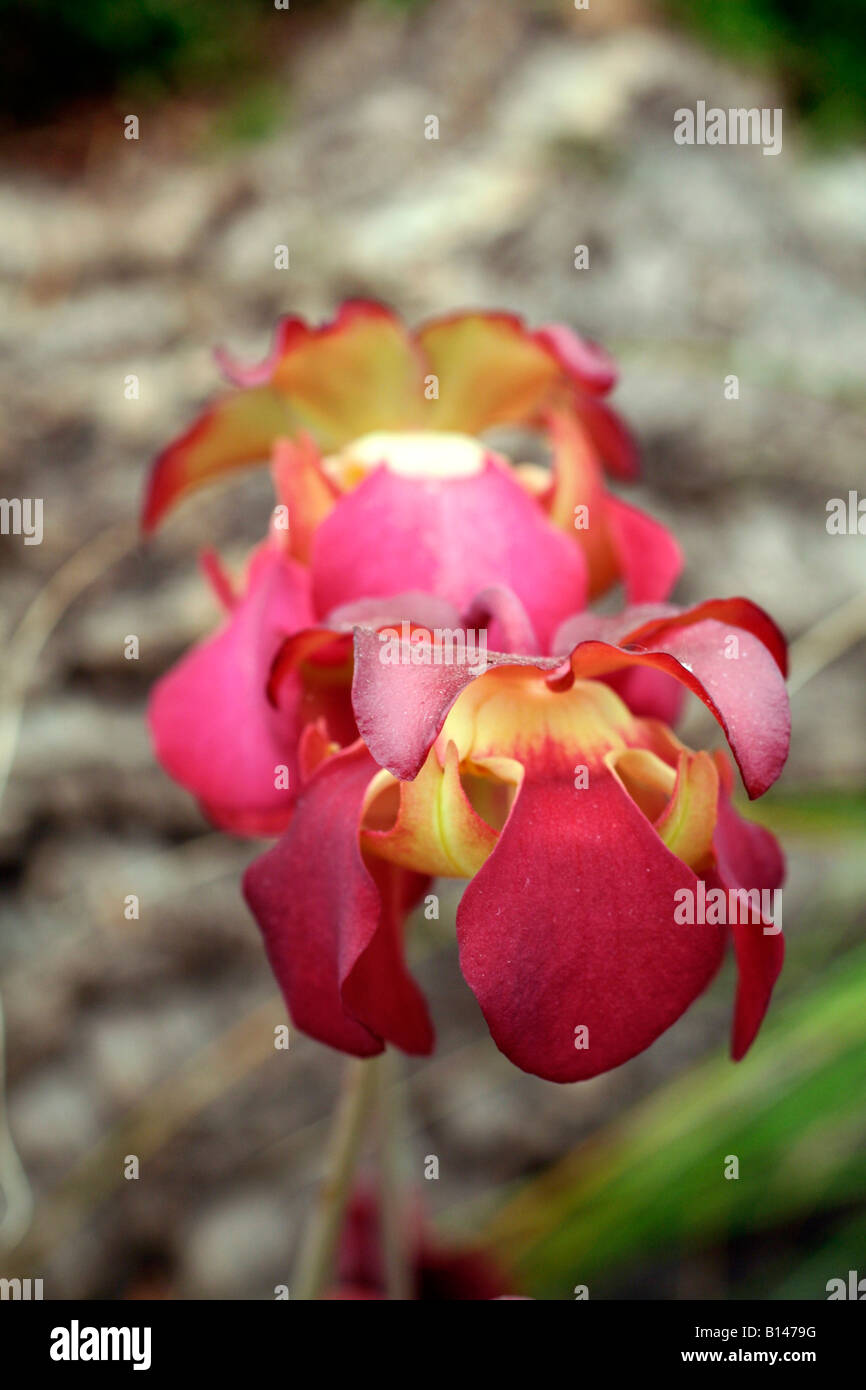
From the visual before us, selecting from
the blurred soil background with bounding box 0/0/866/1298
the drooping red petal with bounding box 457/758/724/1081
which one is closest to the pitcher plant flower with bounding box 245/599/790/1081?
the drooping red petal with bounding box 457/758/724/1081

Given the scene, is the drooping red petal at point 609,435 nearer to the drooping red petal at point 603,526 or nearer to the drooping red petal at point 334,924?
the drooping red petal at point 603,526

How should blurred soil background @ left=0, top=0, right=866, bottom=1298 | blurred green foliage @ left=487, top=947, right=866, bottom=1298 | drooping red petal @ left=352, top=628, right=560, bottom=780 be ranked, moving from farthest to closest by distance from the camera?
1. blurred soil background @ left=0, top=0, right=866, bottom=1298
2. blurred green foliage @ left=487, top=947, right=866, bottom=1298
3. drooping red petal @ left=352, top=628, right=560, bottom=780

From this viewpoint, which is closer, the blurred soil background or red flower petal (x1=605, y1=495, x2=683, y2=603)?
red flower petal (x1=605, y1=495, x2=683, y2=603)

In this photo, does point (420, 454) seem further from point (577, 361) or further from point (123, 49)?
point (123, 49)

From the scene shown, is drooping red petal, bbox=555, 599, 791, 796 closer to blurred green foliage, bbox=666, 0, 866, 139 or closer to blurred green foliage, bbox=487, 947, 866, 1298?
blurred green foliage, bbox=487, 947, 866, 1298

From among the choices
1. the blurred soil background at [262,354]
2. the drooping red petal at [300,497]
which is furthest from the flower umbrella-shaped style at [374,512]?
the blurred soil background at [262,354]

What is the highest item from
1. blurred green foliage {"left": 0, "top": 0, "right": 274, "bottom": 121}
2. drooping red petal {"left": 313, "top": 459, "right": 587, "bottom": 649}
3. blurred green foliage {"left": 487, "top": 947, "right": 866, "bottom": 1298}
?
blurred green foliage {"left": 0, "top": 0, "right": 274, "bottom": 121}

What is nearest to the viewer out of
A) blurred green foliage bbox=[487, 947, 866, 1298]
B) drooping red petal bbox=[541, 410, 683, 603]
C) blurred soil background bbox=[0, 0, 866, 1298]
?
drooping red petal bbox=[541, 410, 683, 603]

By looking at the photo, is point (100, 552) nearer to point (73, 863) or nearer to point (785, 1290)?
point (73, 863)
